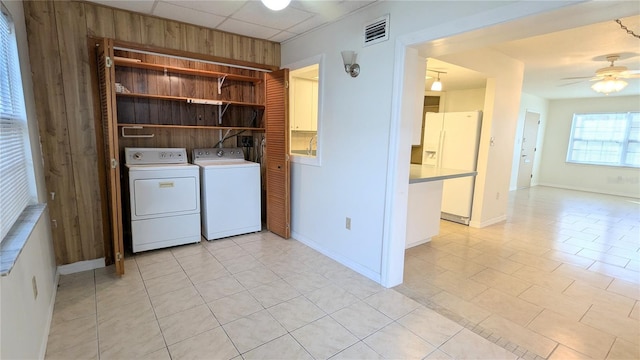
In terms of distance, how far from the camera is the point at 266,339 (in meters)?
1.97

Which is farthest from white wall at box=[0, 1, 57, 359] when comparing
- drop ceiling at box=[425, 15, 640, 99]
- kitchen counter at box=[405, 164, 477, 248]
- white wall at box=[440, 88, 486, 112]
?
white wall at box=[440, 88, 486, 112]

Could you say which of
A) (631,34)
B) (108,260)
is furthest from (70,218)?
(631,34)

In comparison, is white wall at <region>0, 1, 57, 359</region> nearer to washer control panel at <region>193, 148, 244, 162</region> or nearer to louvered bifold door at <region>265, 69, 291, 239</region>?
washer control panel at <region>193, 148, 244, 162</region>

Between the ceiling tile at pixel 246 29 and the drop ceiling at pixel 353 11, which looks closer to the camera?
the drop ceiling at pixel 353 11

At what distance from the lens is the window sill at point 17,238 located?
4.38 feet

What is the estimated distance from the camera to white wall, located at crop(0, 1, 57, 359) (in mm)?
1315

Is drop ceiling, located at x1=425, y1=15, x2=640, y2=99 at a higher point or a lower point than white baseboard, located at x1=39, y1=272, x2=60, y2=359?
higher

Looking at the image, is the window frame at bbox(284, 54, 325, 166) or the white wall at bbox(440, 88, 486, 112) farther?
the white wall at bbox(440, 88, 486, 112)

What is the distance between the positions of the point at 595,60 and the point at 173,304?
606 cm

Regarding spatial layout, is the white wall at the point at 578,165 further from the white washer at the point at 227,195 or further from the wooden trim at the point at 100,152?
the wooden trim at the point at 100,152

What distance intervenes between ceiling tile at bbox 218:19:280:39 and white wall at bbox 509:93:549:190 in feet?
19.7

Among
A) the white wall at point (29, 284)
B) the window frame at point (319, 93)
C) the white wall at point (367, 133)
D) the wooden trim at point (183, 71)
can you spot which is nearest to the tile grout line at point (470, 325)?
the white wall at point (367, 133)

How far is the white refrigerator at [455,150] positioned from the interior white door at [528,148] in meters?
3.98

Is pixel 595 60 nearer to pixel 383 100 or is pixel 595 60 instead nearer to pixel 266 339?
pixel 383 100
